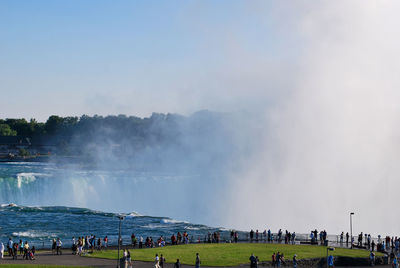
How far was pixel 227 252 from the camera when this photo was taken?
1703 inches

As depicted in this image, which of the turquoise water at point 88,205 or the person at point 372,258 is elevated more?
the turquoise water at point 88,205

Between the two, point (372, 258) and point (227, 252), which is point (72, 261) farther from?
point (372, 258)

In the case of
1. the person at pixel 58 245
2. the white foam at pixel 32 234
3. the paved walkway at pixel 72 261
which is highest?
the person at pixel 58 245

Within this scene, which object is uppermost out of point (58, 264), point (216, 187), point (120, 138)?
point (120, 138)

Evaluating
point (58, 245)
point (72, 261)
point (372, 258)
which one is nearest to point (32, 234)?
point (58, 245)

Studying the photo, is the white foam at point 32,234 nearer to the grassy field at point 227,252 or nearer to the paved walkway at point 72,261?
the grassy field at point 227,252

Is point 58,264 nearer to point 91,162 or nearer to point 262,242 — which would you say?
point 262,242

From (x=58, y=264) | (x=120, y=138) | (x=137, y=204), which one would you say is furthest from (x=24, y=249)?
(x=120, y=138)

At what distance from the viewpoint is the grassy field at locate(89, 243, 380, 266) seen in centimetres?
3944

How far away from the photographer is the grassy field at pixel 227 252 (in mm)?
39438

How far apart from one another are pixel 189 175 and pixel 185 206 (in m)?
25.9

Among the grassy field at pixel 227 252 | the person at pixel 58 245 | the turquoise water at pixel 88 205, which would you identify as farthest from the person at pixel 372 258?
the person at pixel 58 245

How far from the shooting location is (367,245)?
5066 cm

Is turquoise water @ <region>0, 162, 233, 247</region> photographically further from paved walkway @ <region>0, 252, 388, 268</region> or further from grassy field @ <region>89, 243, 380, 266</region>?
paved walkway @ <region>0, 252, 388, 268</region>
